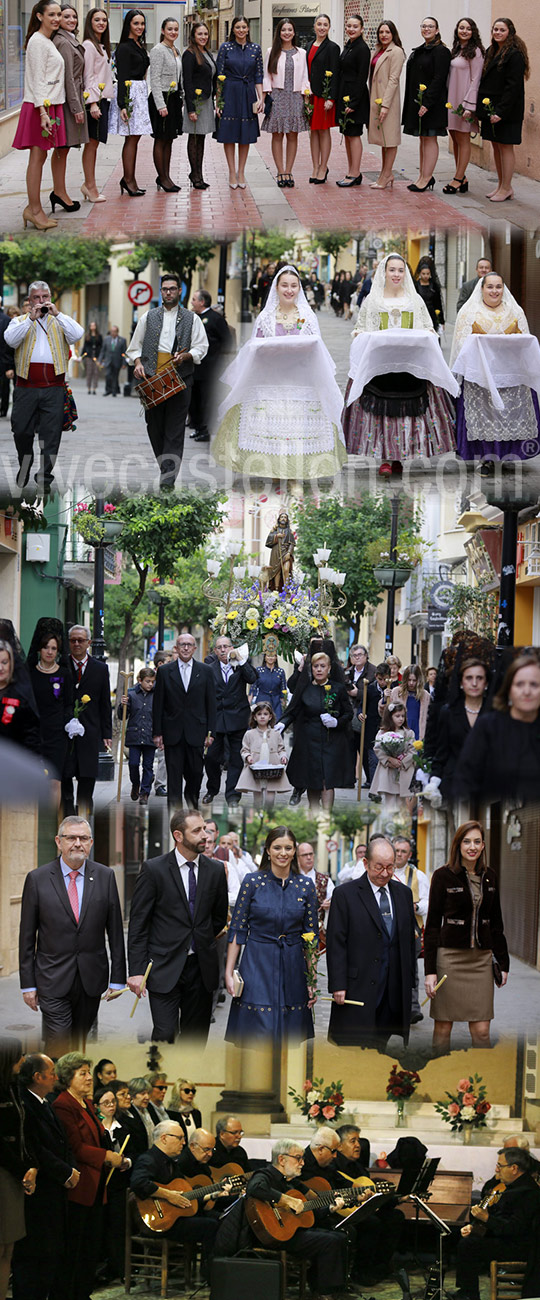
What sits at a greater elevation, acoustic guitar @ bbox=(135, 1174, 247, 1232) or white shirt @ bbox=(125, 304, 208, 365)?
white shirt @ bbox=(125, 304, 208, 365)

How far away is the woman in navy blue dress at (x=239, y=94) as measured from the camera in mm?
14211

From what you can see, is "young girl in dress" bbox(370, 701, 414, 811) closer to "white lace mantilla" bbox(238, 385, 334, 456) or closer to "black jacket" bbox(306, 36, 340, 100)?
"white lace mantilla" bbox(238, 385, 334, 456)

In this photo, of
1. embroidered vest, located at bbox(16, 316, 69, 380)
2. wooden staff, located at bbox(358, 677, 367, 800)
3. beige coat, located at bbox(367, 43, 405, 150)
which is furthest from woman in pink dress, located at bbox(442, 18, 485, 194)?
wooden staff, located at bbox(358, 677, 367, 800)

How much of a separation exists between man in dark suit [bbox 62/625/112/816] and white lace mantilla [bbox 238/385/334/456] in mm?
1512

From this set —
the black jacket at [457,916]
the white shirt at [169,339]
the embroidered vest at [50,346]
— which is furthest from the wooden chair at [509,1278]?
the embroidered vest at [50,346]

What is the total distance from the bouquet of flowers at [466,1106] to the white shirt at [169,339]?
4277 millimetres

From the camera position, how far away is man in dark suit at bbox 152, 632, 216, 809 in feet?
38.1

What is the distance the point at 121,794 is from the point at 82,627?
921 millimetres

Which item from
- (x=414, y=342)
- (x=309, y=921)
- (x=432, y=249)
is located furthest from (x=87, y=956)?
(x=432, y=249)

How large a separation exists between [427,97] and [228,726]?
4929mm

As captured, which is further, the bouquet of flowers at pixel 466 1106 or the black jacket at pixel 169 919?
the bouquet of flowers at pixel 466 1106

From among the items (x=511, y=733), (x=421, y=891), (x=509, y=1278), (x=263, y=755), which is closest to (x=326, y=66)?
(x=263, y=755)

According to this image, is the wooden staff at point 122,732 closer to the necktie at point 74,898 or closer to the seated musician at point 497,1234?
the necktie at point 74,898

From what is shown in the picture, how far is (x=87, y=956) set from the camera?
10.8 meters
